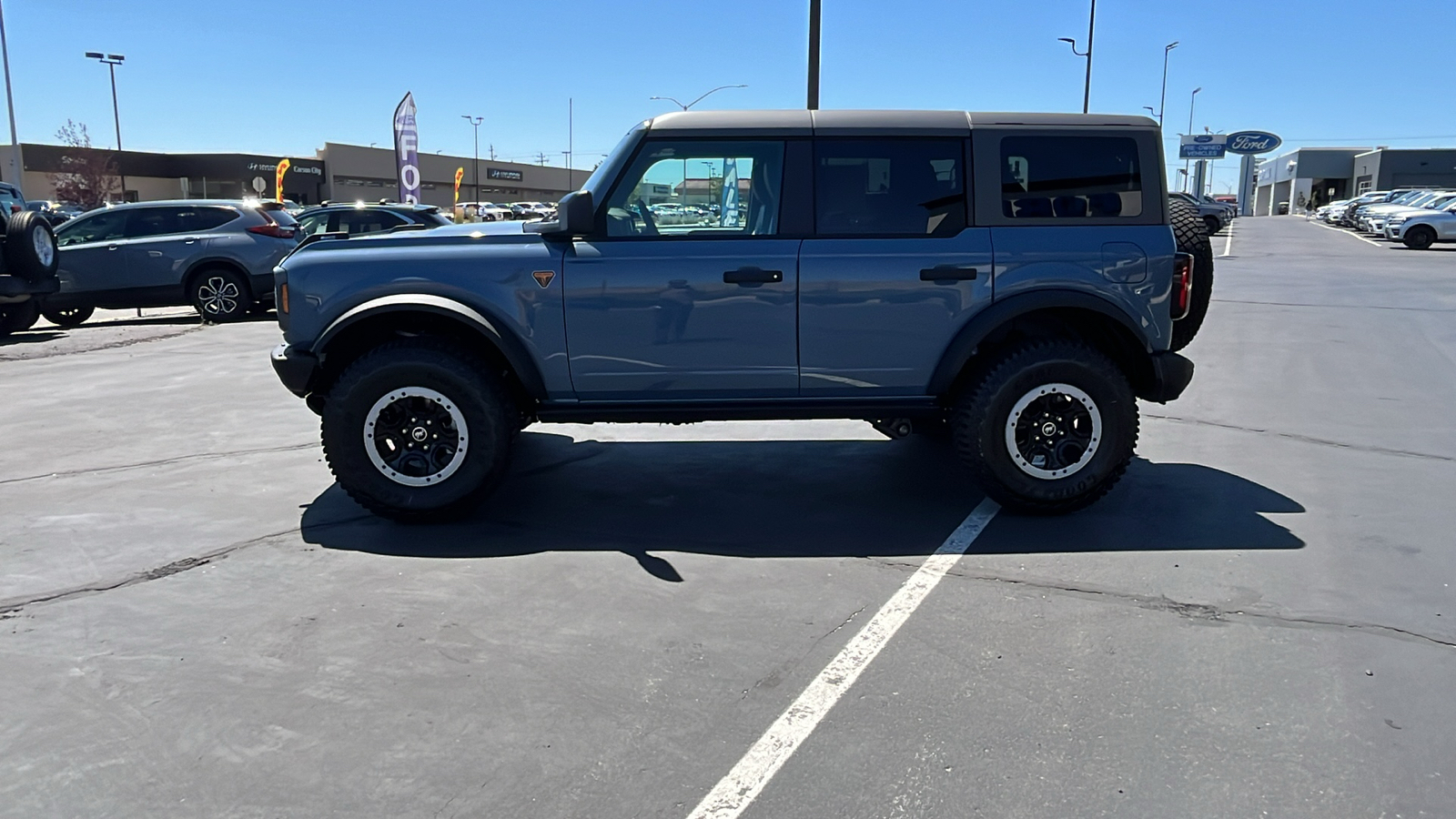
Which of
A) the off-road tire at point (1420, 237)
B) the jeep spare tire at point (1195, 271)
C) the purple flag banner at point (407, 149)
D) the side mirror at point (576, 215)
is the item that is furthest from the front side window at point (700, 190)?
the off-road tire at point (1420, 237)

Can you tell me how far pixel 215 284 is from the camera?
46.0 feet

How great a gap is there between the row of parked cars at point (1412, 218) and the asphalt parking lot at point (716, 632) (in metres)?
28.8

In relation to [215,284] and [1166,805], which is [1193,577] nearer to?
[1166,805]

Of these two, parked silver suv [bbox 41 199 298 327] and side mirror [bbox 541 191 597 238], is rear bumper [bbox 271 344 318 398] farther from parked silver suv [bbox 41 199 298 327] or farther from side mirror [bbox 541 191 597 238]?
parked silver suv [bbox 41 199 298 327]

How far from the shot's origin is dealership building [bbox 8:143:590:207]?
61.2 m

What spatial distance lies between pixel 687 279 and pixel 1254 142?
87.0 m

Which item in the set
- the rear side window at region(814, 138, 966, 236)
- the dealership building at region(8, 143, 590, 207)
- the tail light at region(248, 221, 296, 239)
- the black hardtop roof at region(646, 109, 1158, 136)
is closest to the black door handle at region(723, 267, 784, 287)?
the rear side window at region(814, 138, 966, 236)

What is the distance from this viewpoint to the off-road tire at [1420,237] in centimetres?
3061

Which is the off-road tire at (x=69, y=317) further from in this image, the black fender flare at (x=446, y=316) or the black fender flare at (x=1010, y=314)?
the black fender flare at (x=1010, y=314)

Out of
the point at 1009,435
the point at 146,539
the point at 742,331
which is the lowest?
the point at 146,539

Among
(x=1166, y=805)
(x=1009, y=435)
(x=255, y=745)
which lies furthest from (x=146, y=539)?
(x=1166, y=805)

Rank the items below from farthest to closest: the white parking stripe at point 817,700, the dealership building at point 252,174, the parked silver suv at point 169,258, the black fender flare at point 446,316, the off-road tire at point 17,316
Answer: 1. the dealership building at point 252,174
2. the parked silver suv at point 169,258
3. the off-road tire at point 17,316
4. the black fender flare at point 446,316
5. the white parking stripe at point 817,700

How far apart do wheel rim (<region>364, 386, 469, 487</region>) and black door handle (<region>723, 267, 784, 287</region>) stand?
4.83 ft

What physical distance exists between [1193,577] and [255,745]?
361cm
